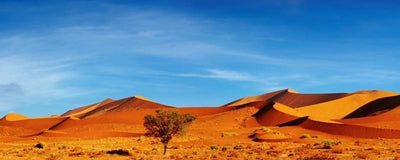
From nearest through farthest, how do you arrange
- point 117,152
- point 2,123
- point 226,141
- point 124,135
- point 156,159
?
point 156,159
point 117,152
point 226,141
point 124,135
point 2,123

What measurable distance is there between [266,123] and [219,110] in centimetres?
1565

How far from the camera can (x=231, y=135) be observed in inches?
2096

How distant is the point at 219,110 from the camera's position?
273ft

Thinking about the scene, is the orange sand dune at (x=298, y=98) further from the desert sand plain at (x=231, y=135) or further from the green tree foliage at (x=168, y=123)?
the green tree foliage at (x=168, y=123)

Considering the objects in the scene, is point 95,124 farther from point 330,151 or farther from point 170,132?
point 330,151

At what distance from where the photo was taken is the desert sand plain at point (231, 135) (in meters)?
32.0

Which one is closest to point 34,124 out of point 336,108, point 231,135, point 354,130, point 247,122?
point 247,122

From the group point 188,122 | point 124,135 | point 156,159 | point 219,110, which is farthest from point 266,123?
point 156,159

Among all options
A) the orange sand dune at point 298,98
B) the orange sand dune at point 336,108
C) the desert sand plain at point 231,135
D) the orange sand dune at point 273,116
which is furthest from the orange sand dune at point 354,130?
the orange sand dune at point 298,98

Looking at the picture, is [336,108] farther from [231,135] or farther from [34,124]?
[34,124]

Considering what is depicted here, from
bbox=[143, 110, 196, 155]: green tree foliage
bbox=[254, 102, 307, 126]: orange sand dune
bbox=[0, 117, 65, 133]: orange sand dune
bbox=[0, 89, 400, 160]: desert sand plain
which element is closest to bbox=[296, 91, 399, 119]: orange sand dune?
bbox=[0, 89, 400, 160]: desert sand plain

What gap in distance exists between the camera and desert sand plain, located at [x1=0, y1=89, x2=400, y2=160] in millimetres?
32031

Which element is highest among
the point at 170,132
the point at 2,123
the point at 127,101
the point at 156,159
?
the point at 127,101

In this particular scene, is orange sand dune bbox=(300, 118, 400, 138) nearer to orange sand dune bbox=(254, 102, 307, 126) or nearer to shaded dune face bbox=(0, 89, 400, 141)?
shaded dune face bbox=(0, 89, 400, 141)
